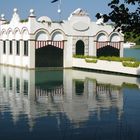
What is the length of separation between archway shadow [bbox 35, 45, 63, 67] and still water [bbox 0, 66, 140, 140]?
56.3 feet

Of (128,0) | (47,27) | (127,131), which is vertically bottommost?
(127,131)

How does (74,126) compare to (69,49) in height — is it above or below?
below

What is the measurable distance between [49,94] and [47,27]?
74.6 feet

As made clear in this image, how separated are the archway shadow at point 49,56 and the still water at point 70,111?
17.2 metres

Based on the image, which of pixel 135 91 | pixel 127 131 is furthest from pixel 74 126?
pixel 135 91

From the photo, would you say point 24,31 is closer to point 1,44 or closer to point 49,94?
point 1,44

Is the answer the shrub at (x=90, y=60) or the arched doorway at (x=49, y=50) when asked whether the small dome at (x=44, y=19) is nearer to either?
the arched doorway at (x=49, y=50)

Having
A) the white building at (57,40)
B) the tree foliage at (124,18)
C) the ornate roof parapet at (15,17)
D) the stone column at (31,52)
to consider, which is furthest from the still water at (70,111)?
the ornate roof parapet at (15,17)

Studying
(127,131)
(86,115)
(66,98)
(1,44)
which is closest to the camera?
(127,131)

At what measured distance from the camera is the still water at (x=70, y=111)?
530 inches

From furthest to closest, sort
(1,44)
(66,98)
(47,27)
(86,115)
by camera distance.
A: 1. (1,44)
2. (47,27)
3. (66,98)
4. (86,115)

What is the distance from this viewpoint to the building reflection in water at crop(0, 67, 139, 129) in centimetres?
1758

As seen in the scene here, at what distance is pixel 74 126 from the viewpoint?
1460cm

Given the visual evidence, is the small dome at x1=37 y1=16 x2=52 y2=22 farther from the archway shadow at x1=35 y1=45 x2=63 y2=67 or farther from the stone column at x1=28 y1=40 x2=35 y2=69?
the stone column at x1=28 y1=40 x2=35 y2=69
